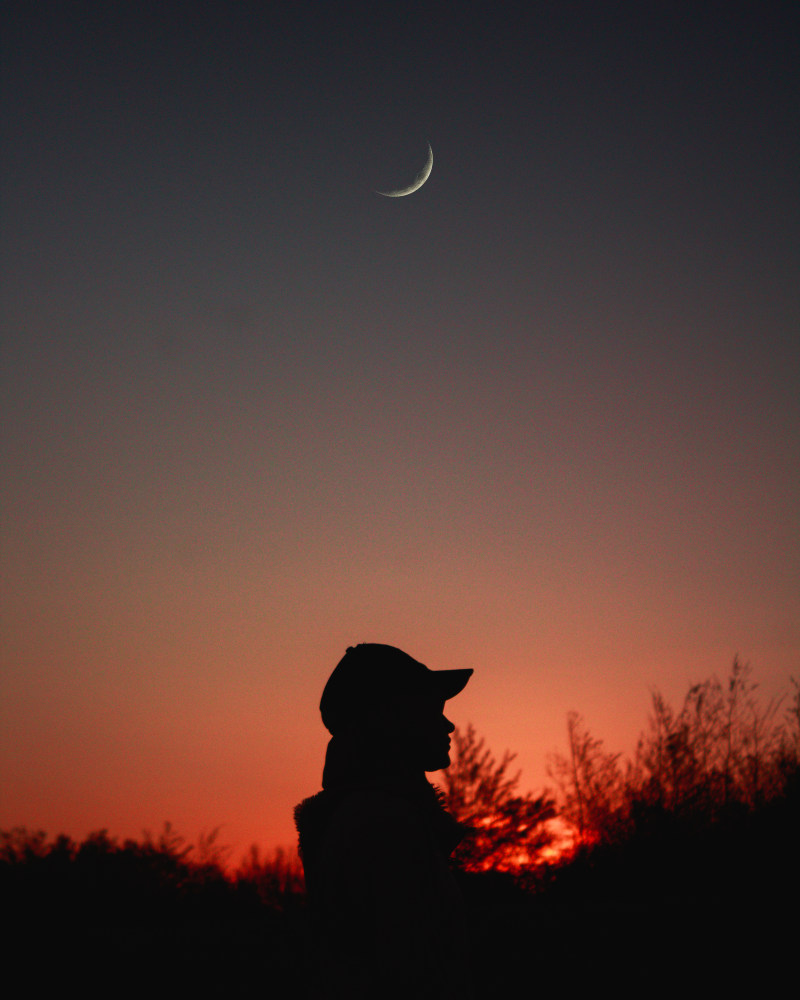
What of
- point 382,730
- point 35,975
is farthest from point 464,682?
point 35,975

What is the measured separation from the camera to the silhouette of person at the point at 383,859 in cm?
218

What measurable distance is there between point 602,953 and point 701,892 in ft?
10.2

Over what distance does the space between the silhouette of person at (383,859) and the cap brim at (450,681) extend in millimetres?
143

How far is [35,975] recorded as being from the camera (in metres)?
8.50

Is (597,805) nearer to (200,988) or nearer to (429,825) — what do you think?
(200,988)

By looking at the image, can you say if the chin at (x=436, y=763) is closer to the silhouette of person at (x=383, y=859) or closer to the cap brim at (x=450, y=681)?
the silhouette of person at (x=383, y=859)

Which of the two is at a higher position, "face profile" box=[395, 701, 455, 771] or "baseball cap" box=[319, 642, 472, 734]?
"baseball cap" box=[319, 642, 472, 734]

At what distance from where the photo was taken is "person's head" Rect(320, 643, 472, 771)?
8.95 ft

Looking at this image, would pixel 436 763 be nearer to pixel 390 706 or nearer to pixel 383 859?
pixel 390 706

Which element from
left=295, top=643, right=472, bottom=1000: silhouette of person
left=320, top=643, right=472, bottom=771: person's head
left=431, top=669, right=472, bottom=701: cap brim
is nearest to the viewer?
left=295, top=643, right=472, bottom=1000: silhouette of person

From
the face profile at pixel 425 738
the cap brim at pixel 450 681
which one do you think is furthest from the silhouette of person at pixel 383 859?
the cap brim at pixel 450 681

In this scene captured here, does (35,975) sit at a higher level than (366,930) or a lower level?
lower

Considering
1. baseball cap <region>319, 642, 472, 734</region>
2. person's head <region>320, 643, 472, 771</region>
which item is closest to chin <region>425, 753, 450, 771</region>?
person's head <region>320, 643, 472, 771</region>

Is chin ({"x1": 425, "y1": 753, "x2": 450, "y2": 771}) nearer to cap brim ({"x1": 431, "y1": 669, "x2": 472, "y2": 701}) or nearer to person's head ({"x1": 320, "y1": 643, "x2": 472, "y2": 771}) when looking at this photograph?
person's head ({"x1": 320, "y1": 643, "x2": 472, "y2": 771})
